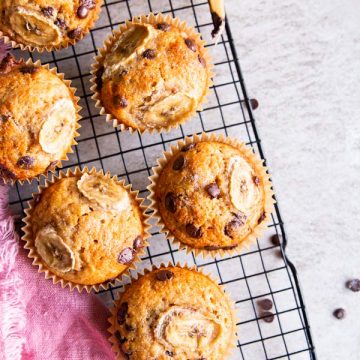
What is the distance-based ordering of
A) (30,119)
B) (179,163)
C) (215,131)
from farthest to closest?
(215,131)
(179,163)
(30,119)

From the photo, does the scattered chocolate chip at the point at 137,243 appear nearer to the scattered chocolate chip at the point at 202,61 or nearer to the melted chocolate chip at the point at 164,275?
the melted chocolate chip at the point at 164,275

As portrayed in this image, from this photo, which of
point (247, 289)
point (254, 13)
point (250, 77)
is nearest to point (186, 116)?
point (250, 77)

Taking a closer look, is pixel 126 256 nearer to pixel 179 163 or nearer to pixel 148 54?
pixel 179 163

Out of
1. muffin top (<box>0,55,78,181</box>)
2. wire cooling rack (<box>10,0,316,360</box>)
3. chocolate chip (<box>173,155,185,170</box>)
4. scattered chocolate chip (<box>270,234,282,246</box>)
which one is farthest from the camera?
scattered chocolate chip (<box>270,234,282,246</box>)

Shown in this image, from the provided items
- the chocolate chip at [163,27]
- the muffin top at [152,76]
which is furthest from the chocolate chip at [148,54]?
the chocolate chip at [163,27]

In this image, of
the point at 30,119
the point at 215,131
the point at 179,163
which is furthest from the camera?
the point at 215,131

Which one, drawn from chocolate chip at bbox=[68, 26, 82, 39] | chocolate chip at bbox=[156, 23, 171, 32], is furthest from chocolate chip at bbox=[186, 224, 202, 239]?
chocolate chip at bbox=[68, 26, 82, 39]

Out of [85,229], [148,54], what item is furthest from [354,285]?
[148,54]

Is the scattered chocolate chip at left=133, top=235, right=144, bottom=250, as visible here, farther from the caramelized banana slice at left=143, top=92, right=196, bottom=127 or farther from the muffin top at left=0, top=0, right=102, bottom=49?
the muffin top at left=0, top=0, right=102, bottom=49
